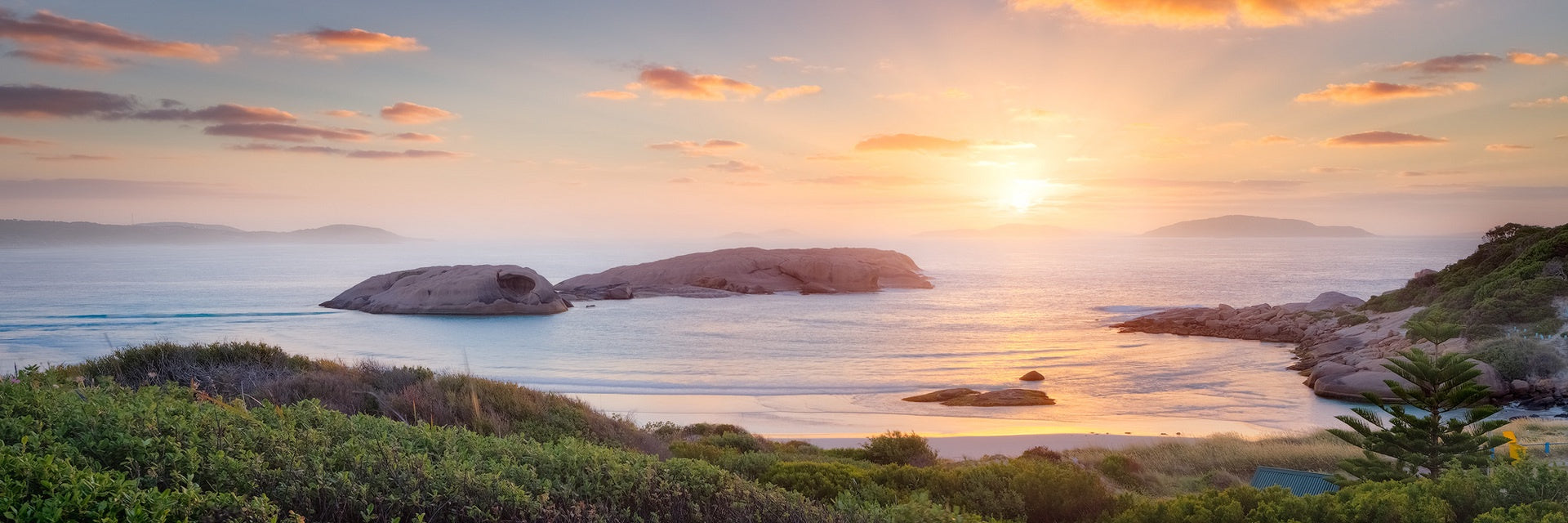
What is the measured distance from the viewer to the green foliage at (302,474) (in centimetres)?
330

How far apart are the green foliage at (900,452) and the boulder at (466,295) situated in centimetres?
5034

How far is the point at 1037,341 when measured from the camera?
48.3m

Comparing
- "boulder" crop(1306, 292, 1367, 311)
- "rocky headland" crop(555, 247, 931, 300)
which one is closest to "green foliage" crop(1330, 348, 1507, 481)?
"boulder" crop(1306, 292, 1367, 311)

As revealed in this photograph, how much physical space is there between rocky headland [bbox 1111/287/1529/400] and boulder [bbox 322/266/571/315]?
1627 inches

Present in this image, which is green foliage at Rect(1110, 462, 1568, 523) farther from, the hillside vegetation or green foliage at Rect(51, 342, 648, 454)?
the hillside vegetation

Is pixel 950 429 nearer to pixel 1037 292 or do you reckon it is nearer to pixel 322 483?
pixel 322 483

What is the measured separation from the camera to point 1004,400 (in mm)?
29812

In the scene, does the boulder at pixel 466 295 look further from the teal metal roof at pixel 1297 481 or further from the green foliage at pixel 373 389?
the teal metal roof at pixel 1297 481

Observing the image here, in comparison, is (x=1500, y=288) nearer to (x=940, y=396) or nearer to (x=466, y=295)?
(x=940, y=396)

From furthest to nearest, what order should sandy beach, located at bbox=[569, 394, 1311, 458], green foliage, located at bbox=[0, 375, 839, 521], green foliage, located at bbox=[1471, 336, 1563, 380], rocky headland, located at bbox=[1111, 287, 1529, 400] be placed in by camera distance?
rocky headland, located at bbox=[1111, 287, 1529, 400]
green foliage, located at bbox=[1471, 336, 1563, 380]
sandy beach, located at bbox=[569, 394, 1311, 458]
green foliage, located at bbox=[0, 375, 839, 521]

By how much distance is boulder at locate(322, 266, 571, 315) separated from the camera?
200ft

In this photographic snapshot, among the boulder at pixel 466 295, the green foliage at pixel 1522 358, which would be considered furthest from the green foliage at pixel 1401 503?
the boulder at pixel 466 295

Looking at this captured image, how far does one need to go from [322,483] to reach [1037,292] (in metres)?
90.2

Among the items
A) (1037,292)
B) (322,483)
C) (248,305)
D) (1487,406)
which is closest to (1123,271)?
A: (1037,292)
